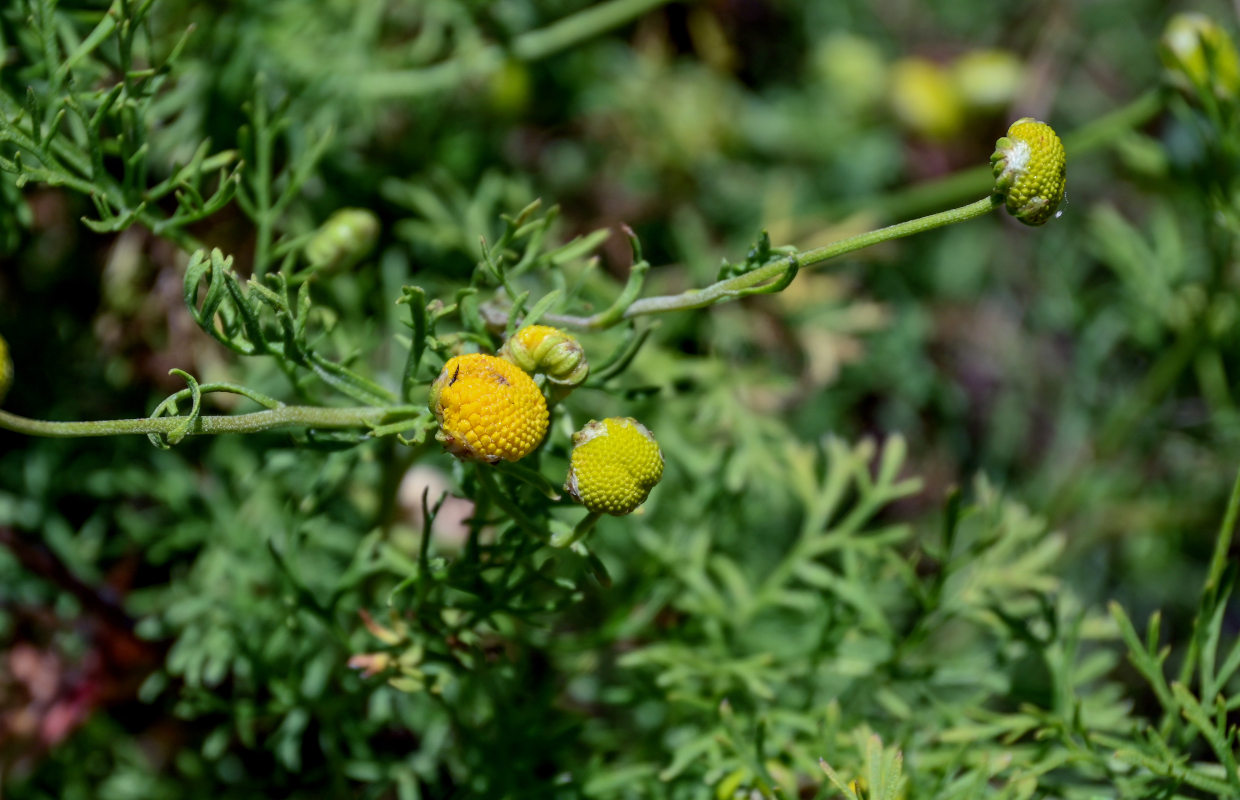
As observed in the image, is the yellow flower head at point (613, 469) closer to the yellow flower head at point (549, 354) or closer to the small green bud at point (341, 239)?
the yellow flower head at point (549, 354)

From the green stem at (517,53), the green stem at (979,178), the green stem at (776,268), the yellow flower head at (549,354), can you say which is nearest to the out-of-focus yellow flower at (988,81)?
the green stem at (979,178)

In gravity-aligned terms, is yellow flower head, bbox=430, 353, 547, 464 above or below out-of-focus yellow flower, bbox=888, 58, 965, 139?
below

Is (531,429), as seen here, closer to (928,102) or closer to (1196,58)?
(1196,58)

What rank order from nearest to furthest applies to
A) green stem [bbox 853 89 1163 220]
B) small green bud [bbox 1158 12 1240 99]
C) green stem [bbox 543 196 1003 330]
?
green stem [bbox 543 196 1003 330]
small green bud [bbox 1158 12 1240 99]
green stem [bbox 853 89 1163 220]

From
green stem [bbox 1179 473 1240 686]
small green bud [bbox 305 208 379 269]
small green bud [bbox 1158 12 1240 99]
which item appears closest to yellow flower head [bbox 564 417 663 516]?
small green bud [bbox 305 208 379 269]

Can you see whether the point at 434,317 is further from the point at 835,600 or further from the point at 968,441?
the point at 968,441

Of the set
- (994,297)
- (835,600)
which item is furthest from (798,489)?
(994,297)

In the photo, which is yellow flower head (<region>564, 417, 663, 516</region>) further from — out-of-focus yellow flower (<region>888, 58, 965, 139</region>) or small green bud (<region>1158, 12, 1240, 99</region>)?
out-of-focus yellow flower (<region>888, 58, 965, 139</region>)
